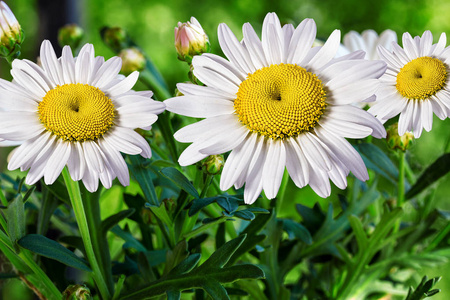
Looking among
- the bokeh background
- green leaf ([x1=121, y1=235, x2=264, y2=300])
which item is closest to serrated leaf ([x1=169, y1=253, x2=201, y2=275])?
green leaf ([x1=121, y1=235, x2=264, y2=300])

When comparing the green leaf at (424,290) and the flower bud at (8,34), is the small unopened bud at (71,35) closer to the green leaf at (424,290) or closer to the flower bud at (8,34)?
the flower bud at (8,34)

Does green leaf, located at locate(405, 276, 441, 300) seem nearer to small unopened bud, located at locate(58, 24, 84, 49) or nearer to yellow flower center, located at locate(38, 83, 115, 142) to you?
yellow flower center, located at locate(38, 83, 115, 142)

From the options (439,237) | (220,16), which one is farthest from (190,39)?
(220,16)

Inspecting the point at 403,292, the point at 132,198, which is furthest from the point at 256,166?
the point at 403,292

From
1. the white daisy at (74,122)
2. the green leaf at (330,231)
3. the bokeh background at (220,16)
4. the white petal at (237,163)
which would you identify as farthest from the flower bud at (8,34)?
the bokeh background at (220,16)

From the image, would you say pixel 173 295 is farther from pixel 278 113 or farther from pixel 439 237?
pixel 439 237

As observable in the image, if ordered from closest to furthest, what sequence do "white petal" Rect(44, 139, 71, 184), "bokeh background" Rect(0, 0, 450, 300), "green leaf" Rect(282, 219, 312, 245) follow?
"white petal" Rect(44, 139, 71, 184) → "green leaf" Rect(282, 219, 312, 245) → "bokeh background" Rect(0, 0, 450, 300)

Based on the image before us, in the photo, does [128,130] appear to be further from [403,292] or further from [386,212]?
[403,292]
